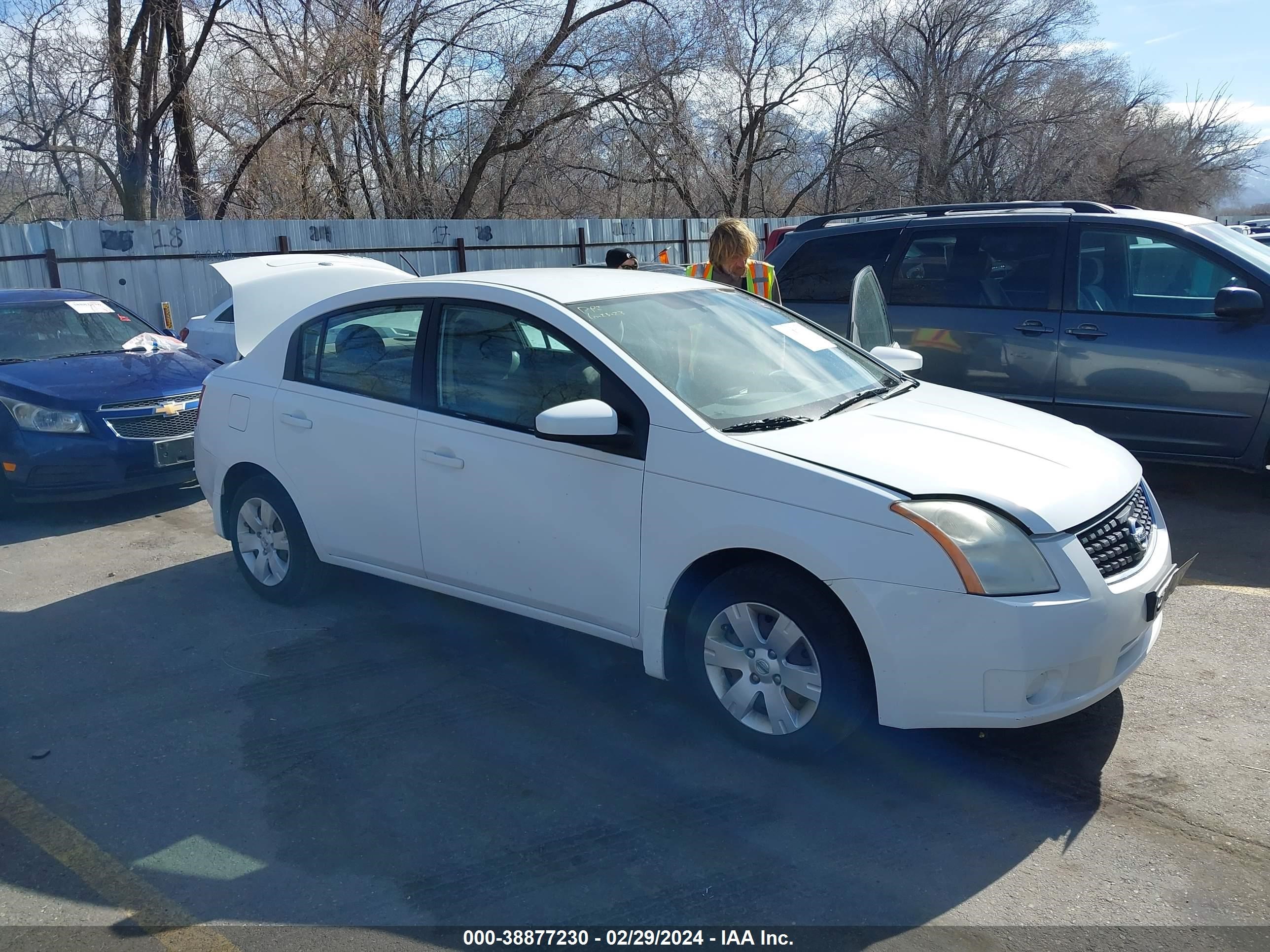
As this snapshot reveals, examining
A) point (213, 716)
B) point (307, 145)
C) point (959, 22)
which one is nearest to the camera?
point (213, 716)

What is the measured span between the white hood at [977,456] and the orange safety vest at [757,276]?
2003 millimetres

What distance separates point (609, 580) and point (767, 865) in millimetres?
1212

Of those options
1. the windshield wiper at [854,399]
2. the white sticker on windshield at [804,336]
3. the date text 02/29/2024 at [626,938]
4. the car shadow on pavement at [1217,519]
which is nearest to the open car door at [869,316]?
the white sticker on windshield at [804,336]

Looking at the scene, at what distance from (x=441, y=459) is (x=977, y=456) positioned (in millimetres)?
2106

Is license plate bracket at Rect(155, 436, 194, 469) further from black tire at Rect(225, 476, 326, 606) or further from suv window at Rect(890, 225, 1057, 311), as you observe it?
suv window at Rect(890, 225, 1057, 311)

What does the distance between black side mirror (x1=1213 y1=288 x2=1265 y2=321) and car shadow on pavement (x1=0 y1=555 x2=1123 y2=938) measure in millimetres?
3355

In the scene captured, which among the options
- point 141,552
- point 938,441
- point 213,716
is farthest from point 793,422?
point 141,552

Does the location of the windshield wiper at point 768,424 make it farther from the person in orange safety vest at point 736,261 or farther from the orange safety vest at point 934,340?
the orange safety vest at point 934,340

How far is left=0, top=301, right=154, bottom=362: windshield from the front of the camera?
806 cm

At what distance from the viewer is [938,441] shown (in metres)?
3.76

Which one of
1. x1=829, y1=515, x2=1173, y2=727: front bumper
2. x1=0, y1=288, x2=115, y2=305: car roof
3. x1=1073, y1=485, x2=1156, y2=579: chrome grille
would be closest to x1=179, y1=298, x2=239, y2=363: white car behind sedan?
x1=0, y1=288, x2=115, y2=305: car roof

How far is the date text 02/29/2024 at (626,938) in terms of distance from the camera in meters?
2.81

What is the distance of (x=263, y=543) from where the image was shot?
5434 mm

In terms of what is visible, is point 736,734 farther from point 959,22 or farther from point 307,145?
point 959,22
